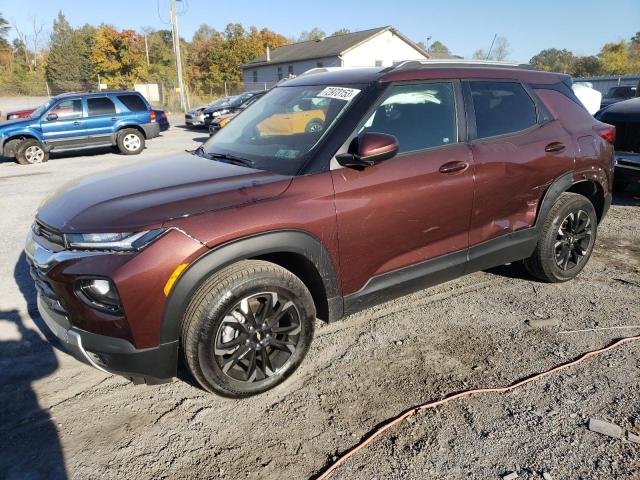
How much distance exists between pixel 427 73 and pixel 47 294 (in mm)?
2836

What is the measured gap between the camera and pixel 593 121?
169 inches

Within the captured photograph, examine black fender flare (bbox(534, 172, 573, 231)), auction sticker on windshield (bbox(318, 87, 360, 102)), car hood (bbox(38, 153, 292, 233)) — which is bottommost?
black fender flare (bbox(534, 172, 573, 231))

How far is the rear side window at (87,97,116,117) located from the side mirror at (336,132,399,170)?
12.4 metres

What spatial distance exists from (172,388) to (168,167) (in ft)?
4.94

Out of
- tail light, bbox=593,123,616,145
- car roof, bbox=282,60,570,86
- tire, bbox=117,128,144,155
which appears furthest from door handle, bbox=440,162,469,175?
tire, bbox=117,128,144,155

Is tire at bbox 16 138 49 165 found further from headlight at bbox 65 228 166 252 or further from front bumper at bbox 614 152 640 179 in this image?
front bumper at bbox 614 152 640 179

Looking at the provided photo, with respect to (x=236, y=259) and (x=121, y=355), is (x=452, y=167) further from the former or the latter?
(x=121, y=355)

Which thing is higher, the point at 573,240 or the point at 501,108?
the point at 501,108

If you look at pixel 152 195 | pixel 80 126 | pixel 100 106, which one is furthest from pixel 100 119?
pixel 152 195

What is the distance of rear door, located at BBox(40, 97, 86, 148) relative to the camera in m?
12.5

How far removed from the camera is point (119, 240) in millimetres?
2408

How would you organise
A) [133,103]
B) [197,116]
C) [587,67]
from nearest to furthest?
[133,103]
[197,116]
[587,67]

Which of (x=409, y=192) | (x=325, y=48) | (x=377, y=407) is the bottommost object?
(x=377, y=407)

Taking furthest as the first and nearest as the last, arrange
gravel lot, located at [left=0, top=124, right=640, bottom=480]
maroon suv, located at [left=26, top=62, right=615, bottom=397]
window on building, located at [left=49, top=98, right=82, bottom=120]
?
window on building, located at [left=49, top=98, right=82, bottom=120] < maroon suv, located at [left=26, top=62, right=615, bottom=397] < gravel lot, located at [left=0, top=124, right=640, bottom=480]
